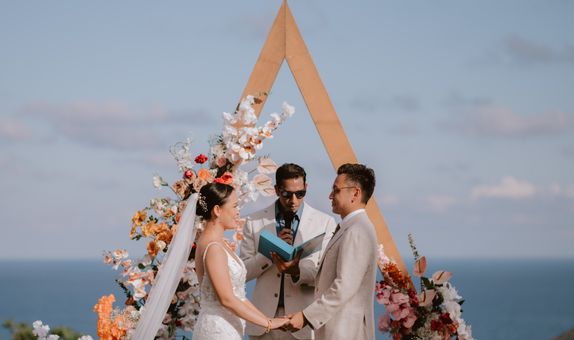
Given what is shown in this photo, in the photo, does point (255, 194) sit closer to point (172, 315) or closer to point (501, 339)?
point (172, 315)

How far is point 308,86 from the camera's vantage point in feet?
29.5

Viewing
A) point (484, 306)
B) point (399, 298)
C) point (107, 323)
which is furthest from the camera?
point (484, 306)

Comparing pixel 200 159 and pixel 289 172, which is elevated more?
pixel 200 159

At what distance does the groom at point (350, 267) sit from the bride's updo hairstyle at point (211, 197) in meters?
0.78

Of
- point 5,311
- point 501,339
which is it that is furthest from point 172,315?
point 5,311

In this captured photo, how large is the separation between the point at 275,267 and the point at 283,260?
39cm

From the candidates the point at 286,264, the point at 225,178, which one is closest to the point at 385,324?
the point at 286,264

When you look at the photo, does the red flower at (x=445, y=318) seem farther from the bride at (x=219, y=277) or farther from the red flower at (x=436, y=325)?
the bride at (x=219, y=277)

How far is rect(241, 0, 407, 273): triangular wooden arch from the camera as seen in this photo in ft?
29.2

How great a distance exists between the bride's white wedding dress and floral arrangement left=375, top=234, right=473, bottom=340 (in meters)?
1.70

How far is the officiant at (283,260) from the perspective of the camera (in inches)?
291

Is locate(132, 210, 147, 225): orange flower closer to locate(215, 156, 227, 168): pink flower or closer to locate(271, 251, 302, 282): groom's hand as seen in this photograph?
locate(215, 156, 227, 168): pink flower

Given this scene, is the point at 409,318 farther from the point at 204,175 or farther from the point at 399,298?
the point at 204,175

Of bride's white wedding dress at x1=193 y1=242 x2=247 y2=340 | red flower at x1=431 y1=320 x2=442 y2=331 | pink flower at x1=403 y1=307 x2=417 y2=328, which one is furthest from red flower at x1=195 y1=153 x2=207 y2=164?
red flower at x1=431 y1=320 x2=442 y2=331
